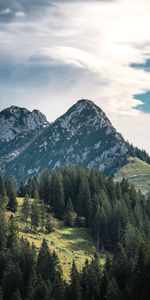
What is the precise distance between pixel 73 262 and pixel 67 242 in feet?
142

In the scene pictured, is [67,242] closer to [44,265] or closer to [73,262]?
[44,265]

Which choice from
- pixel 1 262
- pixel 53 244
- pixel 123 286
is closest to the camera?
pixel 123 286

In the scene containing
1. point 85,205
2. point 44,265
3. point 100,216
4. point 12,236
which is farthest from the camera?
point 85,205

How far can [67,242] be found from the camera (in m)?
165

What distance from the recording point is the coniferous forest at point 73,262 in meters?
109

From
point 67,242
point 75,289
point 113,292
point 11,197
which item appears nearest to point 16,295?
point 75,289

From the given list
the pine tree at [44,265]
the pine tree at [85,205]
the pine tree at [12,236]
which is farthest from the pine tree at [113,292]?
the pine tree at [85,205]

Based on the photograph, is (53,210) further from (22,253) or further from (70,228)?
(22,253)

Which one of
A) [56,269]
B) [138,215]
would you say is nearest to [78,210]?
[138,215]

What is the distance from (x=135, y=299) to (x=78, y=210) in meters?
104

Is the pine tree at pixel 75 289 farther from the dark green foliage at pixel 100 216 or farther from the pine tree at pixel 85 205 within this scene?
the pine tree at pixel 85 205

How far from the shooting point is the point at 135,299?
302ft

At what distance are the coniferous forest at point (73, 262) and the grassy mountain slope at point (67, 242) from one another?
3018 mm

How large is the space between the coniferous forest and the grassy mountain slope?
9.90 feet
